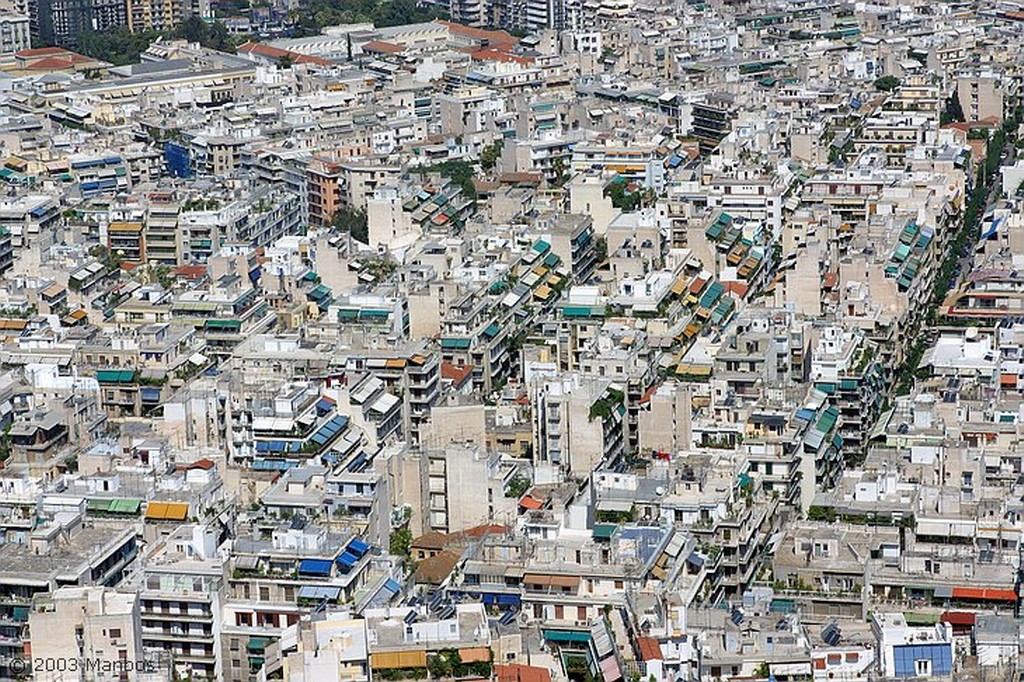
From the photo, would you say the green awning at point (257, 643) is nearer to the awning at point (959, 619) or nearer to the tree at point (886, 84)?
the awning at point (959, 619)

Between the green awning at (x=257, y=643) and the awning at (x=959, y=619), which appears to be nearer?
the awning at (x=959, y=619)

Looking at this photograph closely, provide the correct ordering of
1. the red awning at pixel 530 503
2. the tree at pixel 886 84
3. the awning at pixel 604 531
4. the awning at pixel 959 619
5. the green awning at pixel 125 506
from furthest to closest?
the tree at pixel 886 84, the red awning at pixel 530 503, the green awning at pixel 125 506, the awning at pixel 604 531, the awning at pixel 959 619

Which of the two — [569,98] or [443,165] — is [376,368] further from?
[569,98]

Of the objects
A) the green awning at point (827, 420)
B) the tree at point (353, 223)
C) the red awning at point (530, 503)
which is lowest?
the tree at point (353, 223)

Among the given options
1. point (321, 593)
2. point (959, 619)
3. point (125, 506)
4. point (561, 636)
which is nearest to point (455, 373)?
point (125, 506)

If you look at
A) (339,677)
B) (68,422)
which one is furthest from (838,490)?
(68,422)

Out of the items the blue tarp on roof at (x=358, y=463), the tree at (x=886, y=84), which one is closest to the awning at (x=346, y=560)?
the blue tarp on roof at (x=358, y=463)

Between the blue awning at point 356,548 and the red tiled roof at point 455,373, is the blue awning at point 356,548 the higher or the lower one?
the higher one
